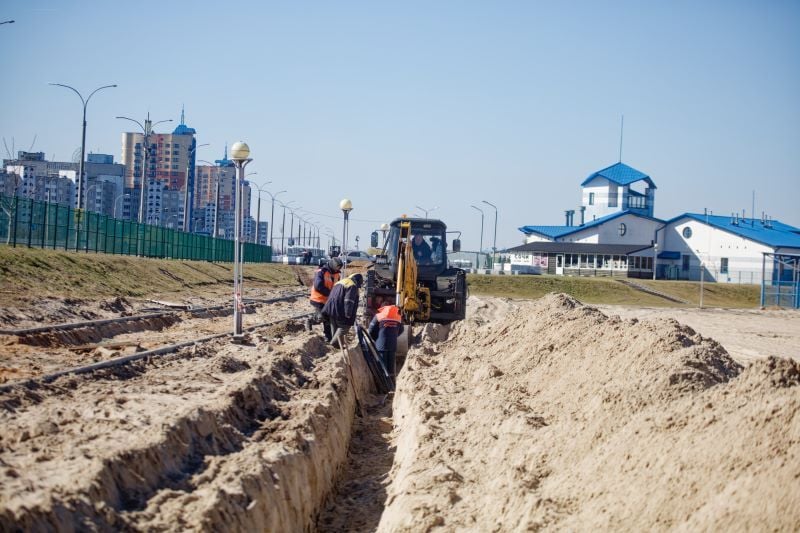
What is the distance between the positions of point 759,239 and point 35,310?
217 ft

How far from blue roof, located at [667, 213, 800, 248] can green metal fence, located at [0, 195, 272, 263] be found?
42184 mm

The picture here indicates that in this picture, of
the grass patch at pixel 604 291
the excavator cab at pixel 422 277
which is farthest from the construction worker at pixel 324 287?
the grass patch at pixel 604 291

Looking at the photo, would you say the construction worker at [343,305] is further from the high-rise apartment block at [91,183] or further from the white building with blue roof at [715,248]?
the high-rise apartment block at [91,183]

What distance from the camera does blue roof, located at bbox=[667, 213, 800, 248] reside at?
251 ft

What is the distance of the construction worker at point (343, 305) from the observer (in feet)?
51.2

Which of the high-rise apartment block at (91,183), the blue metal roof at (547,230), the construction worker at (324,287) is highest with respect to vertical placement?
the high-rise apartment block at (91,183)

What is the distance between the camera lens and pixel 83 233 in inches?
1503

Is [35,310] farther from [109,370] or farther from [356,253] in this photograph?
[356,253]

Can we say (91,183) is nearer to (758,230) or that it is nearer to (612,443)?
(758,230)

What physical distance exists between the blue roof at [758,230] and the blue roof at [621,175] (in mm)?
8271

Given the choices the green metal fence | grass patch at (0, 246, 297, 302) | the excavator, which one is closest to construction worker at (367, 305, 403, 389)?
the excavator

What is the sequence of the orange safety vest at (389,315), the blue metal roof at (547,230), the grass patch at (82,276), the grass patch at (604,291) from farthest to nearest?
the blue metal roof at (547,230) → the grass patch at (604,291) → the grass patch at (82,276) → the orange safety vest at (389,315)

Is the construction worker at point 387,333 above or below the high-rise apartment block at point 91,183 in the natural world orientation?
below

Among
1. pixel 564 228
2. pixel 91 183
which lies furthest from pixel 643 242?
pixel 91 183
